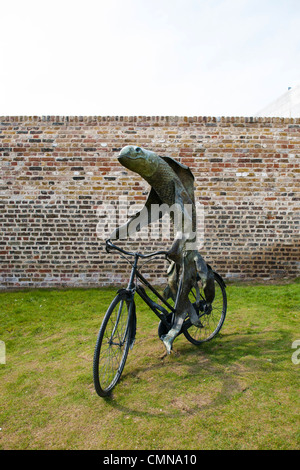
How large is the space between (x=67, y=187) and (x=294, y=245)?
4.97 m

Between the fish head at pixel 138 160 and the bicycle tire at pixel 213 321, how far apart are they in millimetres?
1595

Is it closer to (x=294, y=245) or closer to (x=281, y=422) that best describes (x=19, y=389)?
(x=281, y=422)

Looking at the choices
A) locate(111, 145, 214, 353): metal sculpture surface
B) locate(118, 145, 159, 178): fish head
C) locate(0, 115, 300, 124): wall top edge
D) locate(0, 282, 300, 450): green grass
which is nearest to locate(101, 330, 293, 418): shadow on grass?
locate(0, 282, 300, 450): green grass

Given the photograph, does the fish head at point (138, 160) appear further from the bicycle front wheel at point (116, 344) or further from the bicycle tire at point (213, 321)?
the bicycle tire at point (213, 321)

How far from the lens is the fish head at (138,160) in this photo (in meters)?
2.77

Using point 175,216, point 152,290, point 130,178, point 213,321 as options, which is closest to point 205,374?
point 152,290

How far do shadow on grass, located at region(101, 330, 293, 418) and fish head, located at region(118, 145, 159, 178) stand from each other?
1930mm

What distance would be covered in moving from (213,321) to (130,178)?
368 centimetres

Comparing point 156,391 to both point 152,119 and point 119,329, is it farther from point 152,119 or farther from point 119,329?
point 152,119

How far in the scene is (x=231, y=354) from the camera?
337cm

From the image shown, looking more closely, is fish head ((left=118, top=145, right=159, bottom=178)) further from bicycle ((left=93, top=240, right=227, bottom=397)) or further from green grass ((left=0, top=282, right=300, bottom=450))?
green grass ((left=0, top=282, right=300, bottom=450))

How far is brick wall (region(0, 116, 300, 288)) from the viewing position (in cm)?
656

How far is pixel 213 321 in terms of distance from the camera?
3.99 m
